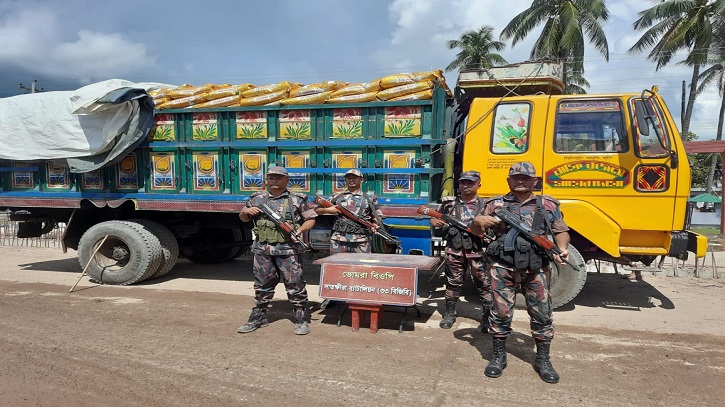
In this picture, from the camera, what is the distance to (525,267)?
3.34m

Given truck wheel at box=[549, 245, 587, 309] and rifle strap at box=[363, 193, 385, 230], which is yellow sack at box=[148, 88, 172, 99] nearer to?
rifle strap at box=[363, 193, 385, 230]

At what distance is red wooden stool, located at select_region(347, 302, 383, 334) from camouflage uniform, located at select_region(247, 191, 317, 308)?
52 cm

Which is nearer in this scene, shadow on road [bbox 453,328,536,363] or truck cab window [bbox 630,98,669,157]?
shadow on road [bbox 453,328,536,363]

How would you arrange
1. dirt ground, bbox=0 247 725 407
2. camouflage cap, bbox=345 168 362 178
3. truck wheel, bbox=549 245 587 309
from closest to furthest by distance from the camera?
dirt ground, bbox=0 247 725 407
truck wheel, bbox=549 245 587 309
camouflage cap, bbox=345 168 362 178

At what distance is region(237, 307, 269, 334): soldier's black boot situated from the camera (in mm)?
4441

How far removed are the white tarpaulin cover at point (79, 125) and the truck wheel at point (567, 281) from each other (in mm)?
5513

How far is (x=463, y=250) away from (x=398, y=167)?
1.35 metres

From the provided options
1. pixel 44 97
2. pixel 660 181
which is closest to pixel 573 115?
pixel 660 181

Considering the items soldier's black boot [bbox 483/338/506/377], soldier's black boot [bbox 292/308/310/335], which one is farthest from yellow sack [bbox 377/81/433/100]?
soldier's black boot [bbox 483/338/506/377]

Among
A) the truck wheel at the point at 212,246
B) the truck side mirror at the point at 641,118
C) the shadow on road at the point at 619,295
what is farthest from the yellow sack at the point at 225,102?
the shadow on road at the point at 619,295

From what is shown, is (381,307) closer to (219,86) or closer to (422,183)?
(422,183)

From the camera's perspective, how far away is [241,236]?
8.06 metres

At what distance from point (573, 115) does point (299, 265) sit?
3.38 metres

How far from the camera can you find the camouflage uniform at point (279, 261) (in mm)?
4477
